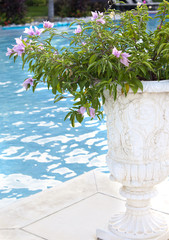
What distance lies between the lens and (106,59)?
240 centimetres

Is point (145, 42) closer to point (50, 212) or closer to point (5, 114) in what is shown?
point (50, 212)

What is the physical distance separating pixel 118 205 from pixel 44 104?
→ 465 cm

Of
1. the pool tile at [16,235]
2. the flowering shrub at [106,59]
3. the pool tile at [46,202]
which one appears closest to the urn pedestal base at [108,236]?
the pool tile at [16,235]

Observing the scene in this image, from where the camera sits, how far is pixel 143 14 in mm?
2691

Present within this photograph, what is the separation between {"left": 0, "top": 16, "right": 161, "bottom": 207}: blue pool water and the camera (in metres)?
4.70

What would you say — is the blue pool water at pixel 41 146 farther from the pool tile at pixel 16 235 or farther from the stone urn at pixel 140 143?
the stone urn at pixel 140 143

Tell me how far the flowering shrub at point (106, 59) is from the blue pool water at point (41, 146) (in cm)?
203

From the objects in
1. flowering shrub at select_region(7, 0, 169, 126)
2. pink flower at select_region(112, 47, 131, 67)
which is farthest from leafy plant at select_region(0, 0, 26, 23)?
pink flower at select_region(112, 47, 131, 67)

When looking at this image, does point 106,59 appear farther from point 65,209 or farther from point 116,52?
point 65,209

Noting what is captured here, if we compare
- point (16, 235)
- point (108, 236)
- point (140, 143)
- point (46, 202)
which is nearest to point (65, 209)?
point (46, 202)

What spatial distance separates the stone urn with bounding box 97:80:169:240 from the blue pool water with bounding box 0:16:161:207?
1871 millimetres

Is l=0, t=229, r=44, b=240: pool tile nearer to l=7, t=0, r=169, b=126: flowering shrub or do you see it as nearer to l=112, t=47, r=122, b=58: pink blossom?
l=7, t=0, r=169, b=126: flowering shrub

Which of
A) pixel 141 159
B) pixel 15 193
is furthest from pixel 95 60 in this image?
pixel 15 193

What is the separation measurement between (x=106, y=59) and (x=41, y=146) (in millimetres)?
3400
